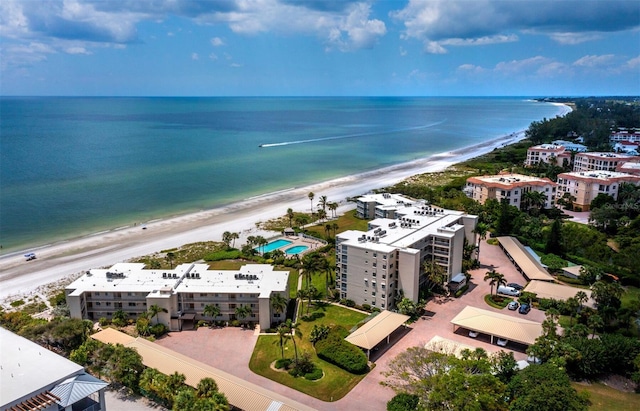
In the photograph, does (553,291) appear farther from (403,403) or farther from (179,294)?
(179,294)

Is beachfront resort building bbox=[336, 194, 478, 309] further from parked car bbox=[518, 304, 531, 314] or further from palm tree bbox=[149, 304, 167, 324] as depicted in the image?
palm tree bbox=[149, 304, 167, 324]

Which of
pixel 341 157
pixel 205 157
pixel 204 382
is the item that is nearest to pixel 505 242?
pixel 204 382

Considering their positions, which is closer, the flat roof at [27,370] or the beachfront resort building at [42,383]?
the beachfront resort building at [42,383]

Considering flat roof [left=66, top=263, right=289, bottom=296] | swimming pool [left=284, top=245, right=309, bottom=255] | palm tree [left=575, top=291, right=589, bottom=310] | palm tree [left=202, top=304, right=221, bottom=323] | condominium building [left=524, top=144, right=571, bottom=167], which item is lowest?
swimming pool [left=284, top=245, right=309, bottom=255]

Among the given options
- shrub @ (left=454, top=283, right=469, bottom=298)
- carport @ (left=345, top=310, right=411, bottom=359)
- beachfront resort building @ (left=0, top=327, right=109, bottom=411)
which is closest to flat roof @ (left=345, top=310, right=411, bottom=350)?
carport @ (left=345, top=310, right=411, bottom=359)

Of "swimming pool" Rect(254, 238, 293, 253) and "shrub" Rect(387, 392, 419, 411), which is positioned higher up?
"shrub" Rect(387, 392, 419, 411)

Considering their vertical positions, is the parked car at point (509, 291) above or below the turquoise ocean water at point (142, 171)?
below

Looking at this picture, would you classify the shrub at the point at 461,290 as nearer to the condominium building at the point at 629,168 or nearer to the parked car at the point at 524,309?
the parked car at the point at 524,309

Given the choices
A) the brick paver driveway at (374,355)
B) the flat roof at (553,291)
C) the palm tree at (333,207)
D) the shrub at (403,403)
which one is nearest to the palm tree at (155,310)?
the brick paver driveway at (374,355)
